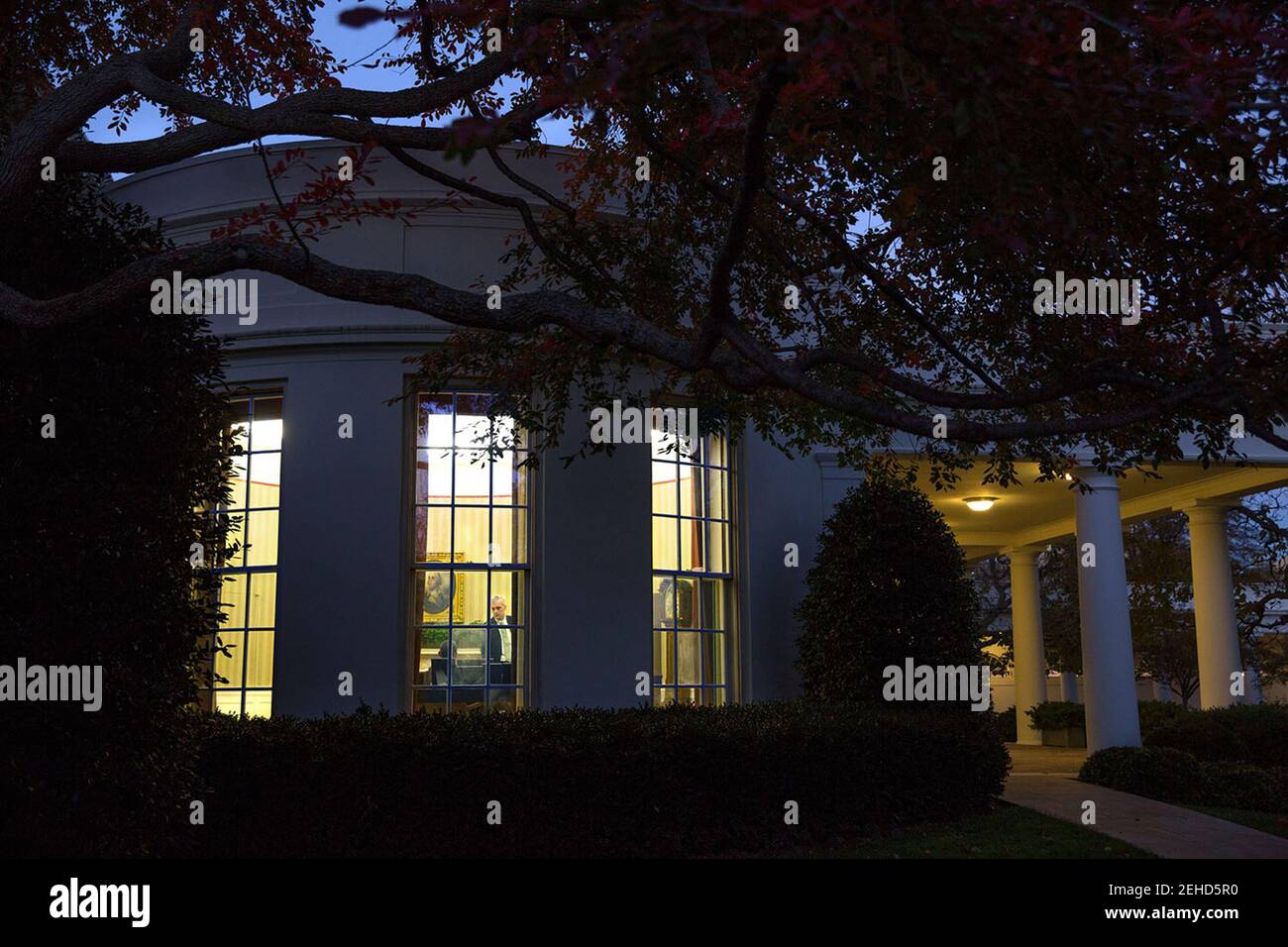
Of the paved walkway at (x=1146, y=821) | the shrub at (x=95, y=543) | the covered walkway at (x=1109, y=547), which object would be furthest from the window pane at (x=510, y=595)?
the covered walkway at (x=1109, y=547)

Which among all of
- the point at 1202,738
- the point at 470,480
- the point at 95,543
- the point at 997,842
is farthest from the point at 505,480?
the point at 1202,738

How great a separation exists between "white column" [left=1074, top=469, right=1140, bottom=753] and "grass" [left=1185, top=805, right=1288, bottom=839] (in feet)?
6.95

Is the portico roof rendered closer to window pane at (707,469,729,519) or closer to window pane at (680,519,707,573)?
window pane at (707,469,729,519)

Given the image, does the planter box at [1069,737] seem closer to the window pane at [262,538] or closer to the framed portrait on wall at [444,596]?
the framed portrait on wall at [444,596]

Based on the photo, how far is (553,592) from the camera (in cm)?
1118

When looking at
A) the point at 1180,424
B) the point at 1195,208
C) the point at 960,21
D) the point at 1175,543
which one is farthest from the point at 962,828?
the point at 1175,543

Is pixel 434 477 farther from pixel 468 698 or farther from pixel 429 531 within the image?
pixel 468 698

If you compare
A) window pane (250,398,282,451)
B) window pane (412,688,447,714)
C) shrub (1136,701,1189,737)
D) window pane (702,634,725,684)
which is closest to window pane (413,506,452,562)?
window pane (412,688,447,714)

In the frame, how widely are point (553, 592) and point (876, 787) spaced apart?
354cm

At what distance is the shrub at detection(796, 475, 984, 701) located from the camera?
11.4 m

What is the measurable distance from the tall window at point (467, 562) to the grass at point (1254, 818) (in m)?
7.11

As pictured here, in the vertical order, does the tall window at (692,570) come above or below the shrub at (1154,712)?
above

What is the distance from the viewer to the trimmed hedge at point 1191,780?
482 inches
